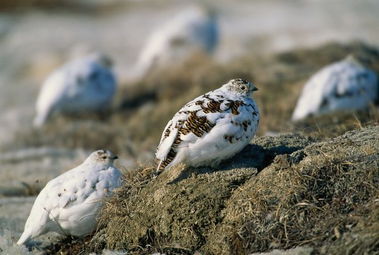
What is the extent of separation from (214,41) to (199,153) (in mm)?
10841

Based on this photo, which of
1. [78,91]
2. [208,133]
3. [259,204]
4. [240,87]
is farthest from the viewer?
[78,91]

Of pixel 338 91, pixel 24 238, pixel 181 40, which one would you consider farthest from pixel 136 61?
pixel 24 238

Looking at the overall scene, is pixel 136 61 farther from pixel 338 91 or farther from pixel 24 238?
pixel 24 238

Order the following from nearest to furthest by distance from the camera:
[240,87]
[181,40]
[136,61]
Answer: [240,87]
[181,40]
[136,61]

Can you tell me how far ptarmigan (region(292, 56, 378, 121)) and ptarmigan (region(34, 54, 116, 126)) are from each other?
3.71 metres

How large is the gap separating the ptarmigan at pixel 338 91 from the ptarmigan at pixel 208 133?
405cm

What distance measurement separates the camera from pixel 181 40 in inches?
594

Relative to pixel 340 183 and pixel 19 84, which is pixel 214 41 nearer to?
pixel 19 84

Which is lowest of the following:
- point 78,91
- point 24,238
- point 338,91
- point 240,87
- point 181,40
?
point 24,238

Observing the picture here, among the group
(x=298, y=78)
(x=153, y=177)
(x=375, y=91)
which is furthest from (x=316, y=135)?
(x=298, y=78)

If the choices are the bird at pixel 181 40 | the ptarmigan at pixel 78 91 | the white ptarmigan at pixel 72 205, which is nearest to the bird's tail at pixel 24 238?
the white ptarmigan at pixel 72 205

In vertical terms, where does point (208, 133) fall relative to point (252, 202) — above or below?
above

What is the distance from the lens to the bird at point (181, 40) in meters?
14.8

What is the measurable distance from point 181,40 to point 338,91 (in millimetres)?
6703
